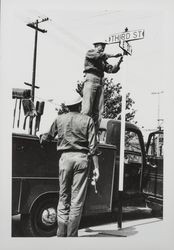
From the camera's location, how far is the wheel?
4.92m

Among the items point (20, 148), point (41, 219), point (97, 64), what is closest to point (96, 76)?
point (97, 64)

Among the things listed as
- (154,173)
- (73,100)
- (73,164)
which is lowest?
(154,173)

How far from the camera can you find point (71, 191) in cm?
488

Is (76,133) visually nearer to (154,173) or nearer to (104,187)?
(104,187)

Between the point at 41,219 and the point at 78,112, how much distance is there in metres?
1.28

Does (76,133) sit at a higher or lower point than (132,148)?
higher

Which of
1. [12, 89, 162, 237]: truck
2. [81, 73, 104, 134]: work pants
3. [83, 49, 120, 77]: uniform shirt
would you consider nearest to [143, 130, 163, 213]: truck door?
[12, 89, 162, 237]: truck

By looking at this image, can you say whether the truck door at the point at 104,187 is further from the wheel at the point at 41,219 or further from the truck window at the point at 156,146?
the truck window at the point at 156,146

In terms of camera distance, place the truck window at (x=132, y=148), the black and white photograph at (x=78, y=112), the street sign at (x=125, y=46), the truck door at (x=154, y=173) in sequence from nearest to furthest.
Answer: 1. the black and white photograph at (x=78, y=112)
2. the street sign at (x=125, y=46)
3. the truck door at (x=154, y=173)
4. the truck window at (x=132, y=148)

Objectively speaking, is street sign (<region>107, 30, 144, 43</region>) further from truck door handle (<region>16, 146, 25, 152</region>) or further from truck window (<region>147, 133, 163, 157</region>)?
truck door handle (<region>16, 146, 25, 152</region>)

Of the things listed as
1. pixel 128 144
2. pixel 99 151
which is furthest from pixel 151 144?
pixel 99 151

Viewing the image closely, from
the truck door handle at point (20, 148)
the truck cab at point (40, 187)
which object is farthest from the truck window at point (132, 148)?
the truck door handle at point (20, 148)

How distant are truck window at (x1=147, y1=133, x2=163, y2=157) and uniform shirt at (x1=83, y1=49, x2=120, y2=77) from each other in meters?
1.14

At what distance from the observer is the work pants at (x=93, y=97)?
16.8 ft
